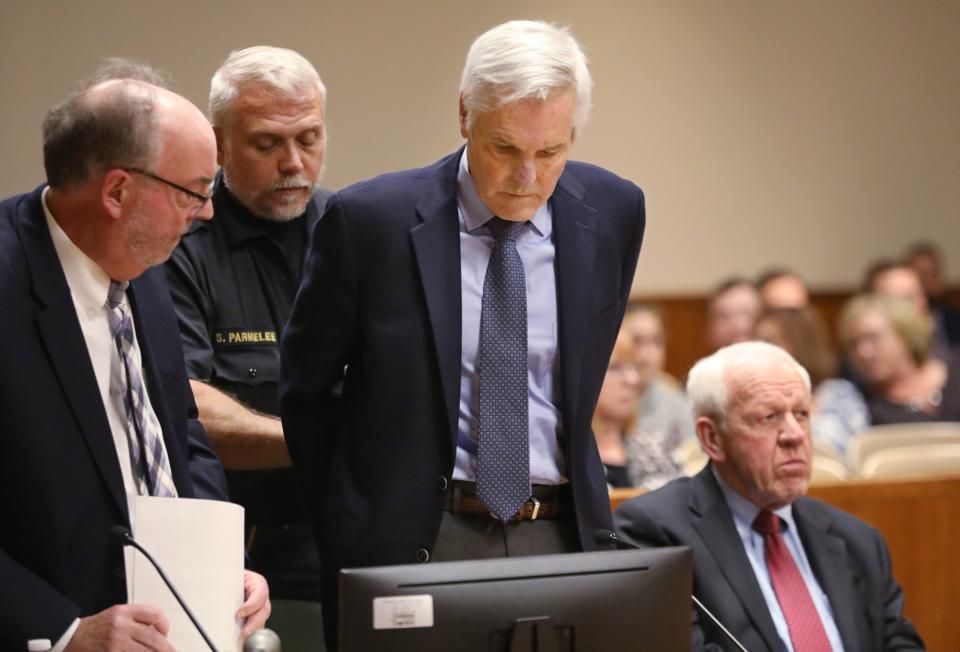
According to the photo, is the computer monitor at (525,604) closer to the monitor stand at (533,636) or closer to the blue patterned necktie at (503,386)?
the monitor stand at (533,636)

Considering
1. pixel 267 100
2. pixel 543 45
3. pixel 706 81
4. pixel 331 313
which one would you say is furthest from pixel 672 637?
pixel 706 81

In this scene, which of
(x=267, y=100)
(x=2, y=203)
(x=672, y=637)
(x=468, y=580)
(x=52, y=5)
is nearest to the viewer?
(x=468, y=580)

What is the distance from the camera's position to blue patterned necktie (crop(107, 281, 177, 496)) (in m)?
2.14

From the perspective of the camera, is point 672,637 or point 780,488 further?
point 780,488

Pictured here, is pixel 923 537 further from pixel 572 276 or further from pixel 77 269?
pixel 77 269

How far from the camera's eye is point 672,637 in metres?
1.95

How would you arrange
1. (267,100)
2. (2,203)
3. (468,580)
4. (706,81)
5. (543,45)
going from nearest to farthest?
(468,580) < (2,203) < (543,45) < (267,100) < (706,81)

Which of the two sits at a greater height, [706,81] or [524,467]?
[706,81]

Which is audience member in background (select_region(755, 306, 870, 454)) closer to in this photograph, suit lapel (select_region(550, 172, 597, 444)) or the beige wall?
the beige wall

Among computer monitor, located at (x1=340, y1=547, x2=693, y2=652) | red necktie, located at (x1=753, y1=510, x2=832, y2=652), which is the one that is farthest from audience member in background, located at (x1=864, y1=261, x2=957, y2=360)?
computer monitor, located at (x1=340, y1=547, x2=693, y2=652)

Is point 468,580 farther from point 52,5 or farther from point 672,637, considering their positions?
point 52,5

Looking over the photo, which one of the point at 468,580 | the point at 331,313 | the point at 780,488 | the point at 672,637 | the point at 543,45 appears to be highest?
the point at 543,45

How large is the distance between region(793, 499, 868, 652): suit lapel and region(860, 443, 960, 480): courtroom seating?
151 centimetres

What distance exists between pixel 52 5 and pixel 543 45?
5118 mm
